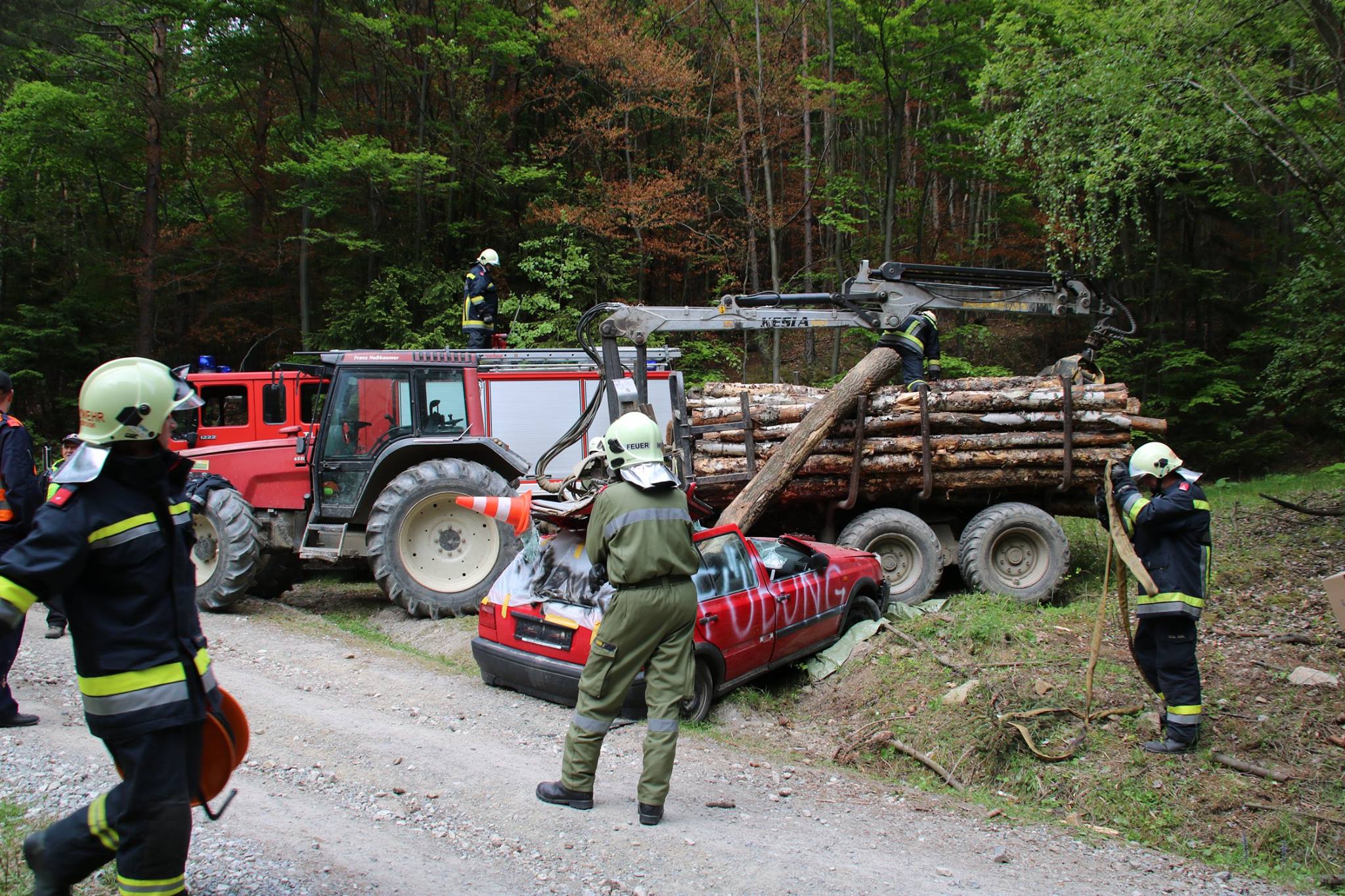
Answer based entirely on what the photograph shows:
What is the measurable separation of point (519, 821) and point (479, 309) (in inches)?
334

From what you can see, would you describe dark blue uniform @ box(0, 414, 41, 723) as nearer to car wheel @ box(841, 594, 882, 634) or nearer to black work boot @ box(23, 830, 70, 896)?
black work boot @ box(23, 830, 70, 896)

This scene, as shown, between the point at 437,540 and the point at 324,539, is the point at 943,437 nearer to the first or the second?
the point at 437,540

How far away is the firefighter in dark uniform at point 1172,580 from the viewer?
5.73 meters

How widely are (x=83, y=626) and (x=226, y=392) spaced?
382 inches

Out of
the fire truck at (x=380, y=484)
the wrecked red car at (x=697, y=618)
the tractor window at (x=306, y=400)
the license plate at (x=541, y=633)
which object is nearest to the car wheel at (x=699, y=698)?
the wrecked red car at (x=697, y=618)

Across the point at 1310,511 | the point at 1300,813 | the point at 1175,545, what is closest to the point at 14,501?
the point at 1175,545

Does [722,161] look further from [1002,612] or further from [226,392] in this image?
[1002,612]

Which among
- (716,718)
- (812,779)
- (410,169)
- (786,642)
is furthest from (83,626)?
(410,169)

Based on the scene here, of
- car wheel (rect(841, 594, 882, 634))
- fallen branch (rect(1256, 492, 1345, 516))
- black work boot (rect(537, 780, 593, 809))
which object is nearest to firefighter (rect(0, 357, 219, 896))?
black work boot (rect(537, 780, 593, 809))

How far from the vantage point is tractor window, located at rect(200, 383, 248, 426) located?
11594 millimetres

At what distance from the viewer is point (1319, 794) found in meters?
5.21

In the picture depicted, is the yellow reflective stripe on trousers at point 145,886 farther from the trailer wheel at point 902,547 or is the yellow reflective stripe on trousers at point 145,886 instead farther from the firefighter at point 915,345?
the firefighter at point 915,345

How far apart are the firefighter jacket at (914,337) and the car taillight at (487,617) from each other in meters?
5.41

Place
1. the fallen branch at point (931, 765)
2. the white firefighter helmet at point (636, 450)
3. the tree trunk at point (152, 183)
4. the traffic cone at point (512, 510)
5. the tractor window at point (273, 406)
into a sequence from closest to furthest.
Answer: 1. the white firefighter helmet at point (636, 450)
2. the traffic cone at point (512, 510)
3. the fallen branch at point (931, 765)
4. the tractor window at point (273, 406)
5. the tree trunk at point (152, 183)
